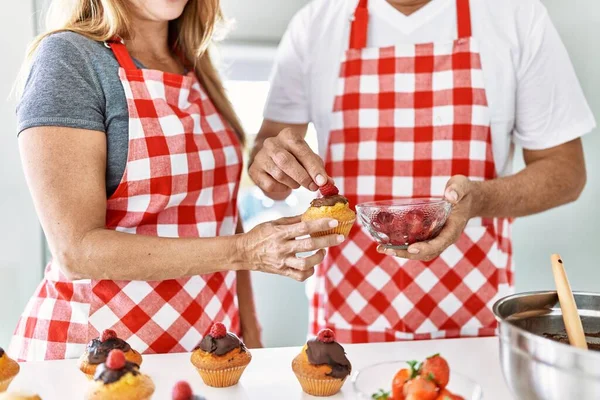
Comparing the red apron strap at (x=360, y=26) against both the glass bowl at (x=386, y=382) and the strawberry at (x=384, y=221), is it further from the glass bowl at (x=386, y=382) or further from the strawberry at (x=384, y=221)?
the glass bowl at (x=386, y=382)

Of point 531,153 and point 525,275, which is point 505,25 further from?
point 525,275

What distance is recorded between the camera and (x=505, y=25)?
186 centimetres

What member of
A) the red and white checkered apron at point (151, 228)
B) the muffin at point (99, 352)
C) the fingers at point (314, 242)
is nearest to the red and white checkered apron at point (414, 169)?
the red and white checkered apron at point (151, 228)

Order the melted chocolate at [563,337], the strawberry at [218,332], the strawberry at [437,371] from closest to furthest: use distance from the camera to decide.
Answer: the strawberry at [437,371], the melted chocolate at [563,337], the strawberry at [218,332]

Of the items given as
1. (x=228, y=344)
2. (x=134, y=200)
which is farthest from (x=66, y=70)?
(x=228, y=344)

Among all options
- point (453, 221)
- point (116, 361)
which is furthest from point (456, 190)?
point (116, 361)

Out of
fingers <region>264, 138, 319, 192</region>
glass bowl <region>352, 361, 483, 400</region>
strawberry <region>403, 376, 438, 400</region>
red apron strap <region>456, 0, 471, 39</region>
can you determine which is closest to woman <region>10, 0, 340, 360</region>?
fingers <region>264, 138, 319, 192</region>

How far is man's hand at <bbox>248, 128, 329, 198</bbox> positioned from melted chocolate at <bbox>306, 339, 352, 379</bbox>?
0.40 metres

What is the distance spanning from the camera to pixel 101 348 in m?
1.26

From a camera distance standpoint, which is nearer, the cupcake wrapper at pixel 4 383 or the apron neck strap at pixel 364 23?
the cupcake wrapper at pixel 4 383

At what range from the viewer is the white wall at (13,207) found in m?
2.32

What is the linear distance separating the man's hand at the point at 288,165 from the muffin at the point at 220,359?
0.41 meters

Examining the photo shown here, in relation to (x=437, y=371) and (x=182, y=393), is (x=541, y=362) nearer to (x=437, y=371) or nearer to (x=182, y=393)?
(x=437, y=371)

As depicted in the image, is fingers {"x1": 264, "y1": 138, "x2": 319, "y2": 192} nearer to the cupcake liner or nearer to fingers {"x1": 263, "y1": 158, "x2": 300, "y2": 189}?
fingers {"x1": 263, "y1": 158, "x2": 300, "y2": 189}
